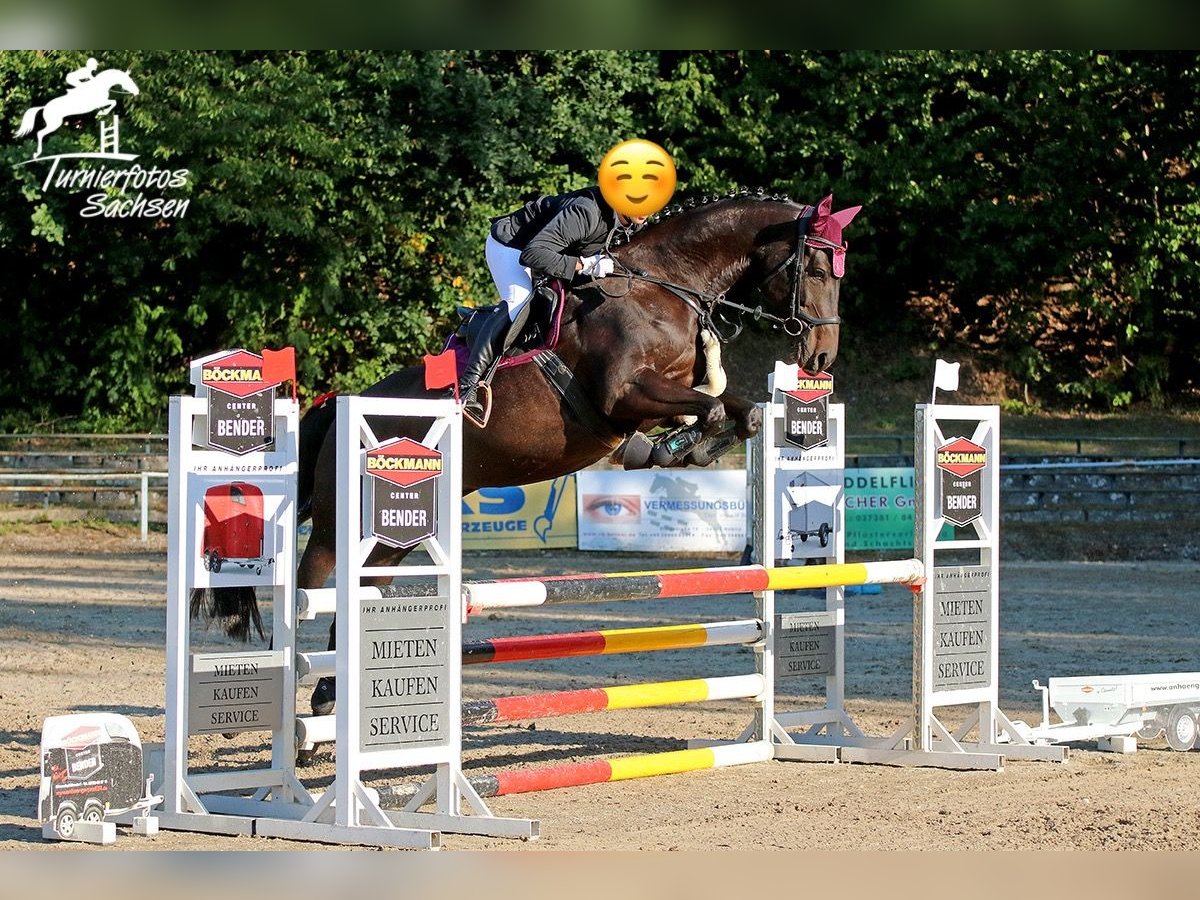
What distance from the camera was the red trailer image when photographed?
570cm

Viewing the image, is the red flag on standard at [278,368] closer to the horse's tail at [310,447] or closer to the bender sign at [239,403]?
the bender sign at [239,403]

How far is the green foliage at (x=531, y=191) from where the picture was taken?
23641mm

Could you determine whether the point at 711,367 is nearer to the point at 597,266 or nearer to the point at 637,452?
the point at 637,452

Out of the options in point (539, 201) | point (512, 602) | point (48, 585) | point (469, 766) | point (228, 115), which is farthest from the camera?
point (228, 115)

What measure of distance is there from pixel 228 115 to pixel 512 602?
62.8 ft

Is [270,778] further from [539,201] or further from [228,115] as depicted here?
[228,115]

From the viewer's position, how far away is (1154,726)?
24.5 feet

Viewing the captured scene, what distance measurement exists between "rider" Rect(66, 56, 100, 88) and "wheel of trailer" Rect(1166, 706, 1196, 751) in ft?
65.1

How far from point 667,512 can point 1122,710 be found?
11.1 metres

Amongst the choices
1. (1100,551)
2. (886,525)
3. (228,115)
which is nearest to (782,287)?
(886,525)

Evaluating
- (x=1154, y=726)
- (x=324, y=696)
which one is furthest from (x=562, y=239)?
(x=1154, y=726)

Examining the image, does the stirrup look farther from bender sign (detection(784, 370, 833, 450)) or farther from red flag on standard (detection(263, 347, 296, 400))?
bender sign (detection(784, 370, 833, 450))

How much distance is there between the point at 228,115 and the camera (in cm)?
2309

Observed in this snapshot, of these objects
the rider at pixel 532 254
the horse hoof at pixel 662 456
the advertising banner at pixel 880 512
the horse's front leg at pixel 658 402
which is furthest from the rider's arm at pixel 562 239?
the advertising banner at pixel 880 512
